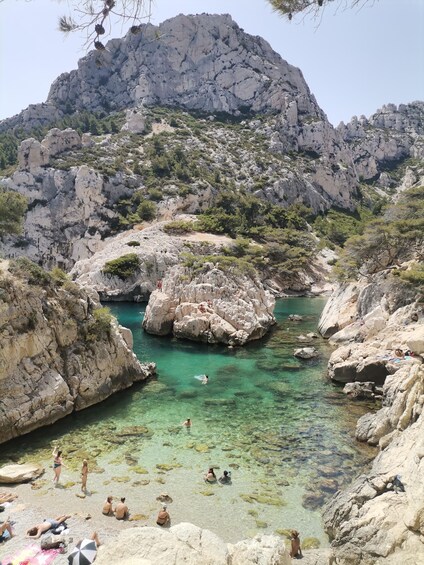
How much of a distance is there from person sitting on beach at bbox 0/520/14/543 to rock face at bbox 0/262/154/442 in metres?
6.83

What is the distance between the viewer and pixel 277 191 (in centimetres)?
9581

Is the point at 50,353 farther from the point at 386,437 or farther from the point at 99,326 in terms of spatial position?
the point at 386,437

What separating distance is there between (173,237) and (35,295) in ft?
160

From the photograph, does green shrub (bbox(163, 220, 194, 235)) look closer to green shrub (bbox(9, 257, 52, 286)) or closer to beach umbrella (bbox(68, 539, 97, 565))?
green shrub (bbox(9, 257, 52, 286))

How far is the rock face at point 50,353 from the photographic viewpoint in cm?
1917

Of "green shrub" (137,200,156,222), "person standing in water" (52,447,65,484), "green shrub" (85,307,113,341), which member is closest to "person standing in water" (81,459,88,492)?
"person standing in water" (52,447,65,484)

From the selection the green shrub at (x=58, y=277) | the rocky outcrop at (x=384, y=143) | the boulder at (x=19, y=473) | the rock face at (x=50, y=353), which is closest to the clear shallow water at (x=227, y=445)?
the rock face at (x=50, y=353)

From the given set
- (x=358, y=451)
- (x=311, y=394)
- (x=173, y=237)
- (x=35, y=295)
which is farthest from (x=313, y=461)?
(x=173, y=237)

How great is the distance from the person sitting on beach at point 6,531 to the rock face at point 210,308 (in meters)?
25.6

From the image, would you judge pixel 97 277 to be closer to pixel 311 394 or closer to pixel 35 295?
pixel 35 295

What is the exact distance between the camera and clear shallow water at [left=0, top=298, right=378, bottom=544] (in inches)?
533

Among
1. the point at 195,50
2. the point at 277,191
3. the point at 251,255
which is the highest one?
the point at 195,50

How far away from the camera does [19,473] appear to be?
1526 centimetres

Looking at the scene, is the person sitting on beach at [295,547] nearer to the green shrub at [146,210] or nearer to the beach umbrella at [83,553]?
the beach umbrella at [83,553]
